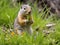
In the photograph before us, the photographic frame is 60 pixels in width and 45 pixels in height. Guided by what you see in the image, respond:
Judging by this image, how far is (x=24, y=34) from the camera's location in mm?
5098

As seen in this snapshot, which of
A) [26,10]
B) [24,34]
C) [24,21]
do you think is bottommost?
[24,34]

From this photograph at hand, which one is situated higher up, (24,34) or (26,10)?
(26,10)

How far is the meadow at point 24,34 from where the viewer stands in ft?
16.4

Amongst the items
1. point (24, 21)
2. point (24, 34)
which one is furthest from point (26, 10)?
point (24, 34)

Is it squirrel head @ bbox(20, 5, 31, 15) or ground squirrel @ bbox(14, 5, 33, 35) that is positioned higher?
squirrel head @ bbox(20, 5, 31, 15)

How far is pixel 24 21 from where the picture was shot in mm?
5156

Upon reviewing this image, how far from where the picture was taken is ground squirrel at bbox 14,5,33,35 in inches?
200

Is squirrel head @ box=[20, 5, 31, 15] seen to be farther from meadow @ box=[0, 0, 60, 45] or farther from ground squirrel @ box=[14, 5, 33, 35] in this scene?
meadow @ box=[0, 0, 60, 45]

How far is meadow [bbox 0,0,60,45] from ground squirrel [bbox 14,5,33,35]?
18 centimetres

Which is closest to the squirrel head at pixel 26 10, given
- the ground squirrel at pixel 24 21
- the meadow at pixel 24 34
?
the ground squirrel at pixel 24 21

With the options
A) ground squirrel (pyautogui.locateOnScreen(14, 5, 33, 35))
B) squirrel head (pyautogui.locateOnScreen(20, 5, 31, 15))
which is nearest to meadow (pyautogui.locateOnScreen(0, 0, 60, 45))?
ground squirrel (pyautogui.locateOnScreen(14, 5, 33, 35))

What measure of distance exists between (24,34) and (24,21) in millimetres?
255

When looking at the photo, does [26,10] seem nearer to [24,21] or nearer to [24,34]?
[24,21]

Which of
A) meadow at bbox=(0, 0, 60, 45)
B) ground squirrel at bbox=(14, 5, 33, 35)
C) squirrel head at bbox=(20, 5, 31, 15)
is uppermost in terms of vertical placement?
squirrel head at bbox=(20, 5, 31, 15)
